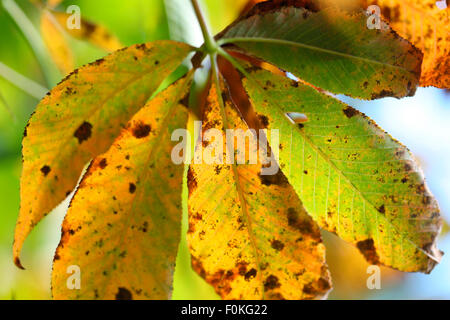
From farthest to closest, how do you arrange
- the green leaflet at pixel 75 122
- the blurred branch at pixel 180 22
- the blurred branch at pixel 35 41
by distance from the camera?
the blurred branch at pixel 35 41 < the blurred branch at pixel 180 22 < the green leaflet at pixel 75 122

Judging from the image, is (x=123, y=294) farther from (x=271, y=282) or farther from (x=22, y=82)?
(x=22, y=82)

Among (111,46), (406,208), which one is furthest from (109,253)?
(111,46)

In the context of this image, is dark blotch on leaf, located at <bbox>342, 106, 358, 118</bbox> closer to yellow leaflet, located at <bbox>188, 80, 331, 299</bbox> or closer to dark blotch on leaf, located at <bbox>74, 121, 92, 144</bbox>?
yellow leaflet, located at <bbox>188, 80, 331, 299</bbox>

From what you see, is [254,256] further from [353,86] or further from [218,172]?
[353,86]

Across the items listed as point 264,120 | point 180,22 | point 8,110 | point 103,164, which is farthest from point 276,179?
point 8,110

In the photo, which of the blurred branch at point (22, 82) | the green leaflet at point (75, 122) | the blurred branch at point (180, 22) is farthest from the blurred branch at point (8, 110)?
the green leaflet at point (75, 122)

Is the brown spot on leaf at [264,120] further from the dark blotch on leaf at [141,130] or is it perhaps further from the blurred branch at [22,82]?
the blurred branch at [22,82]
